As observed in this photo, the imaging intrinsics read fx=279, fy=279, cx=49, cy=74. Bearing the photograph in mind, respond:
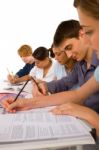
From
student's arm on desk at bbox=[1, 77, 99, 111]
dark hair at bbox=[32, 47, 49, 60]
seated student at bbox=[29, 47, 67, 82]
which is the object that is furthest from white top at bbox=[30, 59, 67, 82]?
student's arm on desk at bbox=[1, 77, 99, 111]

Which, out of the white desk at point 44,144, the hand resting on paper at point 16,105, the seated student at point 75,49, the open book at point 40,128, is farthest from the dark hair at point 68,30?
the white desk at point 44,144

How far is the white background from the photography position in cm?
408

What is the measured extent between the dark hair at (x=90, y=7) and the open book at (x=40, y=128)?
0.31 metres

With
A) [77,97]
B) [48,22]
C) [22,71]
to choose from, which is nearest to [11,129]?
[77,97]

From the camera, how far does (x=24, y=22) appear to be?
4.09 m

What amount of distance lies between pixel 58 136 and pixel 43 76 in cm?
198

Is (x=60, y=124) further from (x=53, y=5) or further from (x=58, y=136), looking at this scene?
(x=53, y=5)

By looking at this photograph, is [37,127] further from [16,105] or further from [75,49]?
[75,49]

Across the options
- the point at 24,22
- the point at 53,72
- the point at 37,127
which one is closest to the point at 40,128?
the point at 37,127

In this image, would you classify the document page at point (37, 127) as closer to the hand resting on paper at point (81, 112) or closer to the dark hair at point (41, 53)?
the hand resting on paper at point (81, 112)

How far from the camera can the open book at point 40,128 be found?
693mm

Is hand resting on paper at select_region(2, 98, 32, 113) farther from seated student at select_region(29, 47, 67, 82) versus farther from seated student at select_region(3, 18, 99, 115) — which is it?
seated student at select_region(29, 47, 67, 82)

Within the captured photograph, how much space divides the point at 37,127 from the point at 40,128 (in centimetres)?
1

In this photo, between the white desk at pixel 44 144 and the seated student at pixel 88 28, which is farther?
the seated student at pixel 88 28
